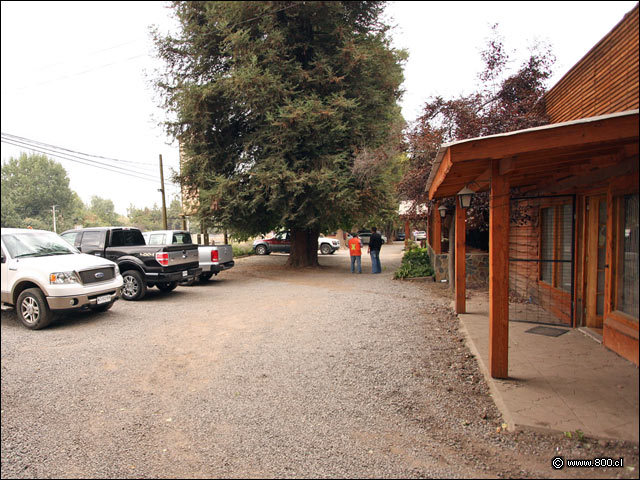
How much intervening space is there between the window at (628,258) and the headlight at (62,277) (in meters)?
2.39

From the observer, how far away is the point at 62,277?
1890mm

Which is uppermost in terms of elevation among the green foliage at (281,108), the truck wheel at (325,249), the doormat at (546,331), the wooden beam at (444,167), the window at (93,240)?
the green foliage at (281,108)

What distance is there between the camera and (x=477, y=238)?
13273mm

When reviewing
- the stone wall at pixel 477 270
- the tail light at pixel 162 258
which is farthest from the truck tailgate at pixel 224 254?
the stone wall at pixel 477 270

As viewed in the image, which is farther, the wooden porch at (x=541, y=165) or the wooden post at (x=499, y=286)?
the wooden post at (x=499, y=286)

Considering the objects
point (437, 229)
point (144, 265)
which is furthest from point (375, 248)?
point (144, 265)

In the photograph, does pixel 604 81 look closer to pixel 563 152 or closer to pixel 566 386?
pixel 563 152

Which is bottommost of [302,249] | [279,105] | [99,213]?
[302,249]

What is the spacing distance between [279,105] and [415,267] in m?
7.63

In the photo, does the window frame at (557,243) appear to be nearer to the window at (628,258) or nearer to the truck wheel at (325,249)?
the window at (628,258)

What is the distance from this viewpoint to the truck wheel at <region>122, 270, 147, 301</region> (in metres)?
8.52

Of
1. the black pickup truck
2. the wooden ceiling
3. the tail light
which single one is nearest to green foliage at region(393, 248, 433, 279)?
the black pickup truck

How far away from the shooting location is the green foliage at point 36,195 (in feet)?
4.09

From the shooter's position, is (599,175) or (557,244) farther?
(557,244)
